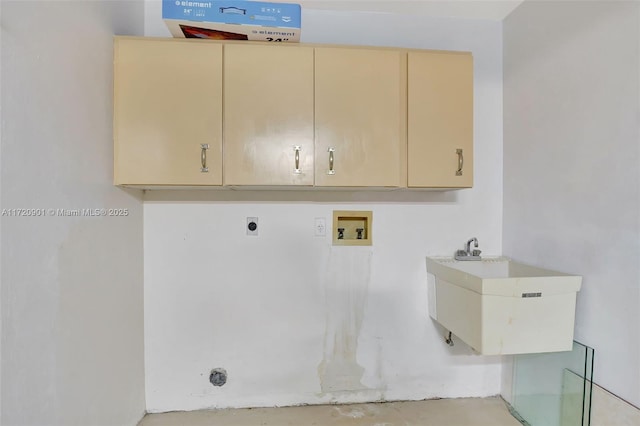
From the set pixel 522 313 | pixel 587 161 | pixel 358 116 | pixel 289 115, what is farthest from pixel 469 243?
pixel 289 115

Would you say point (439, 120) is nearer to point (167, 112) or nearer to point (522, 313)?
point (522, 313)

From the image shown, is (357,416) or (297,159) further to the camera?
(357,416)

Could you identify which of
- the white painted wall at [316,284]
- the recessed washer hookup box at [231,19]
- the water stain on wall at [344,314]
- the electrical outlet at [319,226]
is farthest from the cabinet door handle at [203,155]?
the water stain on wall at [344,314]

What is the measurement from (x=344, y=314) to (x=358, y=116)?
110cm

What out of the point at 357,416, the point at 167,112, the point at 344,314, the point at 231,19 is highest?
the point at 231,19

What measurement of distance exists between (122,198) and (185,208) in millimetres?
306

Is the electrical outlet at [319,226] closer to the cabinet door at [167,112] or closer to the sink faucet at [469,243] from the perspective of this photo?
the cabinet door at [167,112]

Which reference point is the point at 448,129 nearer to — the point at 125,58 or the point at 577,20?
the point at 577,20

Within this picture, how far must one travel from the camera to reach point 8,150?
82 centimetres

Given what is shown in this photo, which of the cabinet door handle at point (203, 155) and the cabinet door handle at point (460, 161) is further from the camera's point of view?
the cabinet door handle at point (460, 161)

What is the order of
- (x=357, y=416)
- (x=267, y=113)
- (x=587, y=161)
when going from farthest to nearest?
1. (x=357, y=416)
2. (x=267, y=113)
3. (x=587, y=161)

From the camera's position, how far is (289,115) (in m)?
1.36

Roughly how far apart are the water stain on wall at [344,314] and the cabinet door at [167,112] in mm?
847

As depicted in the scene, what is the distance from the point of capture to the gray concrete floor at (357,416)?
1572 millimetres
